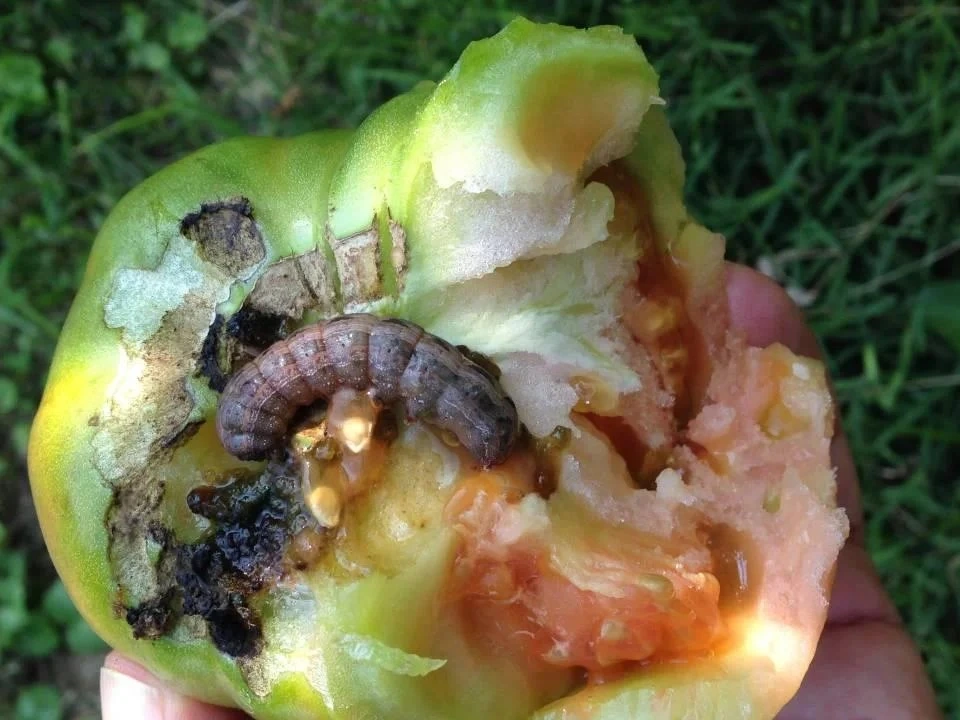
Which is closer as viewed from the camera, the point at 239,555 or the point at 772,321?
the point at 239,555

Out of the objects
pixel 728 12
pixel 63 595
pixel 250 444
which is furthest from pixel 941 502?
pixel 63 595

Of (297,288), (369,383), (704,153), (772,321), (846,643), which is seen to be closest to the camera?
(369,383)

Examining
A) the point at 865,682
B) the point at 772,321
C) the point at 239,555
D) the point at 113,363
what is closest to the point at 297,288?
the point at 113,363

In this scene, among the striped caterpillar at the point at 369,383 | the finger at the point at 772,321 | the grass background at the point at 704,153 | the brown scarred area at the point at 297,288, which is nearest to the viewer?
the striped caterpillar at the point at 369,383

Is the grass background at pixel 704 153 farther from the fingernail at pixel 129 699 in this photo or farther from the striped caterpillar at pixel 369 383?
the striped caterpillar at pixel 369 383

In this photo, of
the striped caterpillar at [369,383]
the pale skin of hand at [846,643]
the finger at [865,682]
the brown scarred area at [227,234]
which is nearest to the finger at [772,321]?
the pale skin of hand at [846,643]

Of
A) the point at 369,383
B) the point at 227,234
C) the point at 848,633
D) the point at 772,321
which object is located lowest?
the point at 848,633

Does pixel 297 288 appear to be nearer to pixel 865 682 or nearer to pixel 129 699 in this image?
pixel 129 699

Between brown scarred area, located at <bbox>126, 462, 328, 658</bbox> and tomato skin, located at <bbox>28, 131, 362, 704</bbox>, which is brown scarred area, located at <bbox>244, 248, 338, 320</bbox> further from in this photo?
brown scarred area, located at <bbox>126, 462, 328, 658</bbox>
